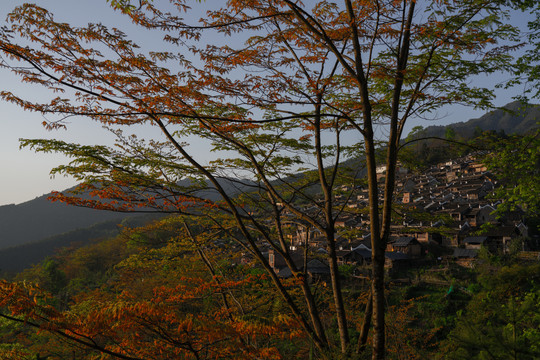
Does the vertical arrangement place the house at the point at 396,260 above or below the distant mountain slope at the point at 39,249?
below

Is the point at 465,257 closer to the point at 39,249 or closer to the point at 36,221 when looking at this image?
the point at 39,249

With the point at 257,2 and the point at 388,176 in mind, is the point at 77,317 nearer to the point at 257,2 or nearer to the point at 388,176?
the point at 388,176

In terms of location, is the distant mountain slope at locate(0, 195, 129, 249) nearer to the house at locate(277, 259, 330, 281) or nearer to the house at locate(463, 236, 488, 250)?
the house at locate(277, 259, 330, 281)

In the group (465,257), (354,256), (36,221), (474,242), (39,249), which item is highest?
(36,221)

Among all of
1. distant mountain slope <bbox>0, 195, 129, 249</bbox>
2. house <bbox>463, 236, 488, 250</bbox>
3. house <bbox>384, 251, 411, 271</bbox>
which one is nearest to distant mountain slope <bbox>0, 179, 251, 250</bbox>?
distant mountain slope <bbox>0, 195, 129, 249</bbox>

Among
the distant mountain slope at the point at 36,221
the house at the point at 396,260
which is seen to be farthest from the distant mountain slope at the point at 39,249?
the house at the point at 396,260

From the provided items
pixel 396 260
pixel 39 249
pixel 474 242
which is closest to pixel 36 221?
pixel 39 249

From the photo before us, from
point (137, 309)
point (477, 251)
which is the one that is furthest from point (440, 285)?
point (137, 309)

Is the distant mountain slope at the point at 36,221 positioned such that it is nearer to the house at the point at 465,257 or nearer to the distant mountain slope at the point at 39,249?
the distant mountain slope at the point at 39,249

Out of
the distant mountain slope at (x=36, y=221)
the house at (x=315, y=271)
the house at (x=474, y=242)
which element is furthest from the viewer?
the distant mountain slope at (x=36, y=221)

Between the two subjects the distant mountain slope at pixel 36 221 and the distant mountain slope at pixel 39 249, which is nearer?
the distant mountain slope at pixel 39 249

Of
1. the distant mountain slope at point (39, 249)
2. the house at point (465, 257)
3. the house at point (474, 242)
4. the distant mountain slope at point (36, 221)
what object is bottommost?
the house at point (465, 257)

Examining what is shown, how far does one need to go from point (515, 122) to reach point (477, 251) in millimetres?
133304

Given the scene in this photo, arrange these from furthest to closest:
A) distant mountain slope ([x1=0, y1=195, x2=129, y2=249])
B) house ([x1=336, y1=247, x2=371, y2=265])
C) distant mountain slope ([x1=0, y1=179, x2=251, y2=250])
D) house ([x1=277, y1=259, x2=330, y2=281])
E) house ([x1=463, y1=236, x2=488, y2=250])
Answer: distant mountain slope ([x1=0, y1=195, x2=129, y2=249]), distant mountain slope ([x1=0, y1=179, x2=251, y2=250]), house ([x1=336, y1=247, x2=371, y2=265]), house ([x1=463, y1=236, x2=488, y2=250]), house ([x1=277, y1=259, x2=330, y2=281])
